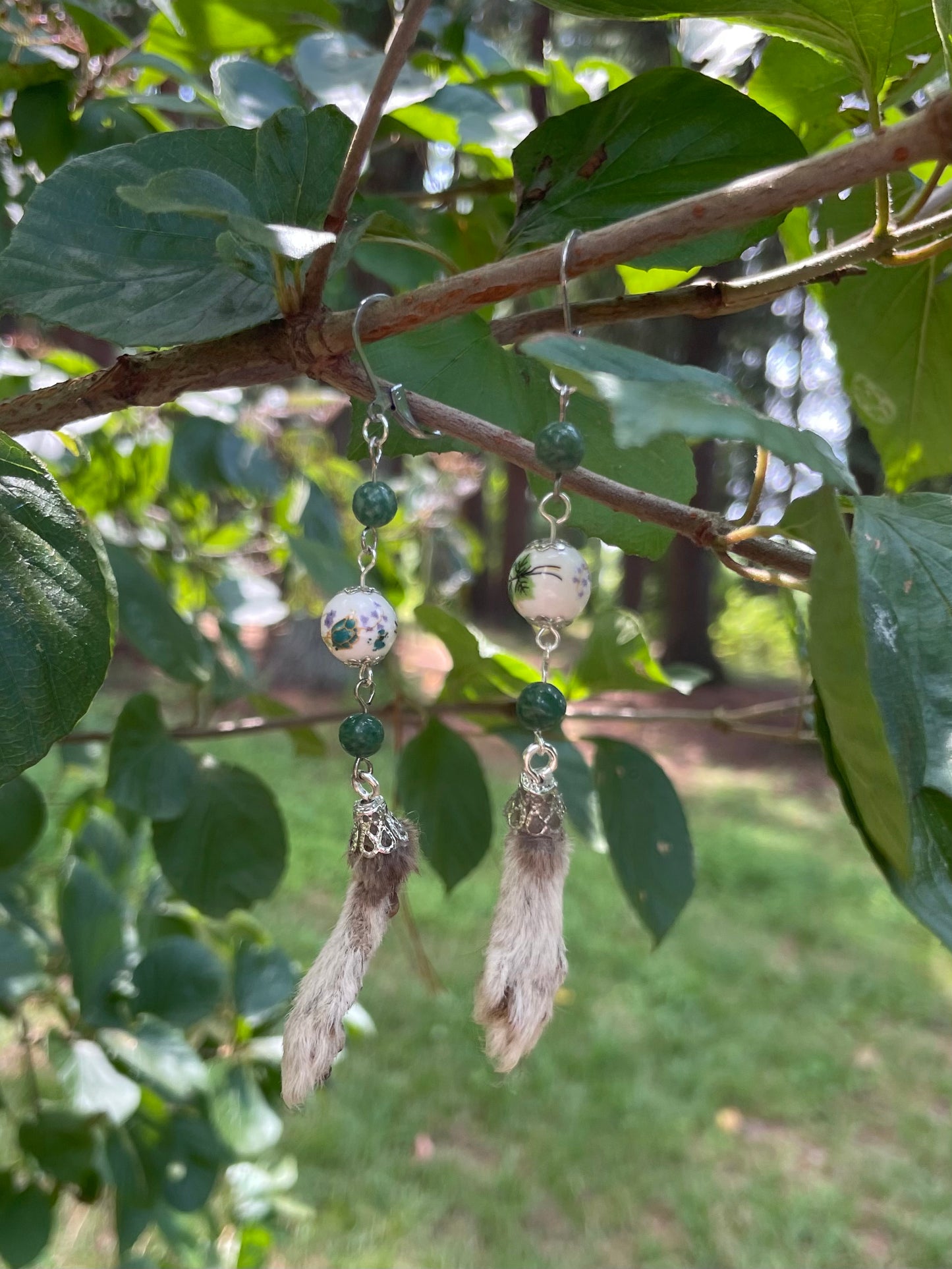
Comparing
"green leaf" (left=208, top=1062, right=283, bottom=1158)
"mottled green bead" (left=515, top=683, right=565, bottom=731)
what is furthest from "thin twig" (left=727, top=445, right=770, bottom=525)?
"green leaf" (left=208, top=1062, right=283, bottom=1158)

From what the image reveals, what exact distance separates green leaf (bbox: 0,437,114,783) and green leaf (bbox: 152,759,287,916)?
0.37 m

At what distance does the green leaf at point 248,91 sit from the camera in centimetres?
56

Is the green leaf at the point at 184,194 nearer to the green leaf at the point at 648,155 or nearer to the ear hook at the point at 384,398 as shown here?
the ear hook at the point at 384,398

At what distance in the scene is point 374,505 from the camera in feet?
1.51

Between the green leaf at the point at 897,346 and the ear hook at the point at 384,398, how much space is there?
0.33 meters

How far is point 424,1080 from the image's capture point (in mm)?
1815

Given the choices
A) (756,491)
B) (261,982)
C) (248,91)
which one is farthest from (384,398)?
(261,982)

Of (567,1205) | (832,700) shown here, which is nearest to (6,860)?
(832,700)

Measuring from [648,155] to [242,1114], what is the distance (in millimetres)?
853

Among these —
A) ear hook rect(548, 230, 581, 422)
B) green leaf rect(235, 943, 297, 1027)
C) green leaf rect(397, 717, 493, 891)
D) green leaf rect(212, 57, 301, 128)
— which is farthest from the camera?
green leaf rect(235, 943, 297, 1027)

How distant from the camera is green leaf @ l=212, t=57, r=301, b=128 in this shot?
22.0 inches

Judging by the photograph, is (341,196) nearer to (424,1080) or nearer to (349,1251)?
(349,1251)

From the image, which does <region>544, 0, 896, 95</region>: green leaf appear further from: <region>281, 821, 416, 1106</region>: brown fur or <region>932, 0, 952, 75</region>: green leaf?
<region>281, 821, 416, 1106</region>: brown fur

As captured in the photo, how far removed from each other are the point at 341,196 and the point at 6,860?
58 cm
